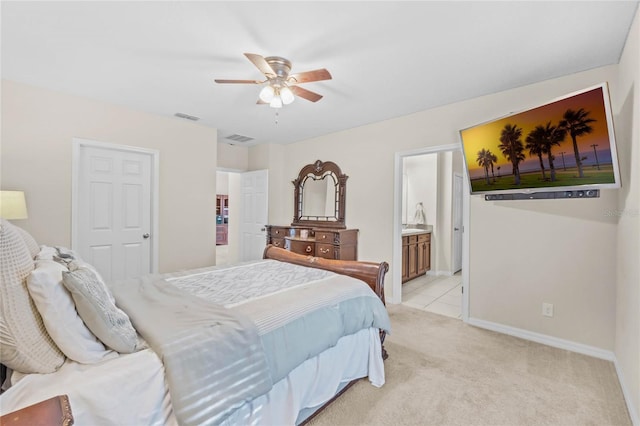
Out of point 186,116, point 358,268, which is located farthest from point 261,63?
point 186,116

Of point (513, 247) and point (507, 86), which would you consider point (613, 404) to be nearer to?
point (513, 247)

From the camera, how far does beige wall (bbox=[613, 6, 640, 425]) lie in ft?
5.77

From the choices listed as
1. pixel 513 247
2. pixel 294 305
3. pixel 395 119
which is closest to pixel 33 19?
pixel 294 305

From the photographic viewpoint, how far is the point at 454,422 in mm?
1706

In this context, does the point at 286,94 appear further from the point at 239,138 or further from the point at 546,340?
the point at 546,340

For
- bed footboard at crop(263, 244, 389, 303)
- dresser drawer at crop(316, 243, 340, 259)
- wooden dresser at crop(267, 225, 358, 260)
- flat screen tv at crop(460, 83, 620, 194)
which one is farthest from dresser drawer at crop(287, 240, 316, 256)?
flat screen tv at crop(460, 83, 620, 194)

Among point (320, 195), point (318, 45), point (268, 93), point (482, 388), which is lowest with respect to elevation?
point (482, 388)

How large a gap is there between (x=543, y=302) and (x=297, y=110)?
3412 mm

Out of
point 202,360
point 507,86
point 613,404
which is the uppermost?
point 507,86

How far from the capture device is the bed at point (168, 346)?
3.31 feet

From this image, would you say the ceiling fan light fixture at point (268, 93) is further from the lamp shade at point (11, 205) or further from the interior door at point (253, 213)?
the interior door at point (253, 213)

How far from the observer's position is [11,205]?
244 cm

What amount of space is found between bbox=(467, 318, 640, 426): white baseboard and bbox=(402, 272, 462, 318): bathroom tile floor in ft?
1.20

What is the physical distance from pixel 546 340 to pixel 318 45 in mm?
3374
